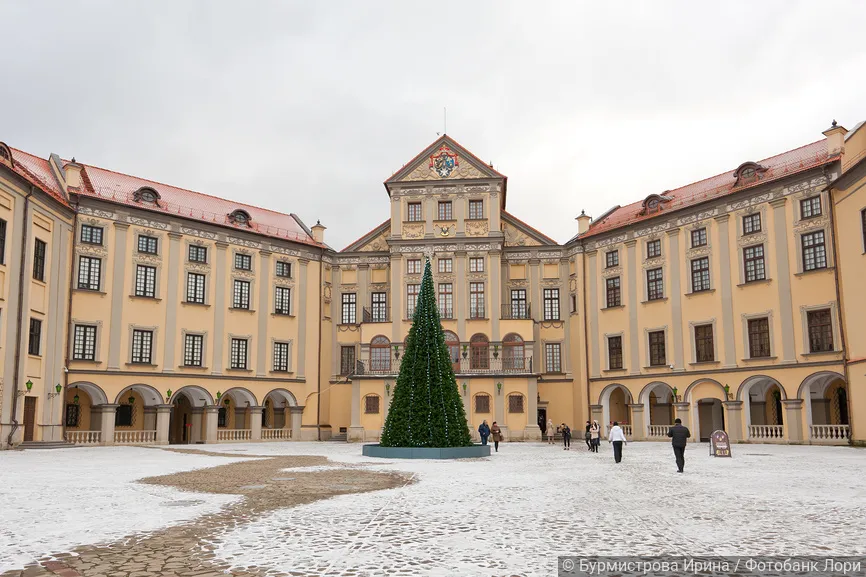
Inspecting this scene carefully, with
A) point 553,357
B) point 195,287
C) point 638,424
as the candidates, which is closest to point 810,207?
point 638,424

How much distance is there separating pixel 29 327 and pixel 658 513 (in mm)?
30728

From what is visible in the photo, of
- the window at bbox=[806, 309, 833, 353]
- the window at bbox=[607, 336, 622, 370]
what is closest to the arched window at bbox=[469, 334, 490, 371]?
the window at bbox=[607, 336, 622, 370]

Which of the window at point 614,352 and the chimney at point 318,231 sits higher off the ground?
the chimney at point 318,231

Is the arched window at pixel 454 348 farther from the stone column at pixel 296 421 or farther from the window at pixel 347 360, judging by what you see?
the stone column at pixel 296 421

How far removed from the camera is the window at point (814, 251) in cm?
3462

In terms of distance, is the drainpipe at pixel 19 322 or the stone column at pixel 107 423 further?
the stone column at pixel 107 423

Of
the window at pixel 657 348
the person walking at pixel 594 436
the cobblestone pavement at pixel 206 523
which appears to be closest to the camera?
the cobblestone pavement at pixel 206 523

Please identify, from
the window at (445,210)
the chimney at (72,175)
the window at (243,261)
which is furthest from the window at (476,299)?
the chimney at (72,175)

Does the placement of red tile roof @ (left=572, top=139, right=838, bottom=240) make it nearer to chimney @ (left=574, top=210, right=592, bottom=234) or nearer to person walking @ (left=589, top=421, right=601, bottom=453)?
chimney @ (left=574, top=210, right=592, bottom=234)

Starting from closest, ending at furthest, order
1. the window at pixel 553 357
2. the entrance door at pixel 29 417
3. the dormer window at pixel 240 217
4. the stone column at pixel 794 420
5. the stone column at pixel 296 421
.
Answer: the entrance door at pixel 29 417, the stone column at pixel 794 420, the dormer window at pixel 240 217, the stone column at pixel 296 421, the window at pixel 553 357

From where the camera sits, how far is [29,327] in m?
33.2

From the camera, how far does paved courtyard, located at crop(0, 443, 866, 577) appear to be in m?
8.18

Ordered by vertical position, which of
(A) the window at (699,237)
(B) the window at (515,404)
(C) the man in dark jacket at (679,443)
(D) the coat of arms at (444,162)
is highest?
(D) the coat of arms at (444,162)

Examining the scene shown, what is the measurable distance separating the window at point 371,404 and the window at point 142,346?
505 inches
